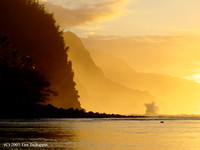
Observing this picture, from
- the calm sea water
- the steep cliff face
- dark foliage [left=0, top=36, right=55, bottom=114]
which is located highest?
the steep cliff face

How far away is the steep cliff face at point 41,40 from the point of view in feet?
458

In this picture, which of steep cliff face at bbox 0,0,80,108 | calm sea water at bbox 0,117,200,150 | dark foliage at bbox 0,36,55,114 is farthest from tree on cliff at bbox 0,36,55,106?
calm sea water at bbox 0,117,200,150

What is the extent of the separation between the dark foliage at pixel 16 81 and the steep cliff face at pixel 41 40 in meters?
15.4

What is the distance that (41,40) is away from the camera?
146750mm

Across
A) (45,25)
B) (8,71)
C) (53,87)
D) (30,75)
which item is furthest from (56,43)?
(8,71)

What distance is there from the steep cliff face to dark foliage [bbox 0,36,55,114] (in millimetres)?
15415

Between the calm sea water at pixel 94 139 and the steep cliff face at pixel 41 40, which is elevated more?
the steep cliff face at pixel 41 40

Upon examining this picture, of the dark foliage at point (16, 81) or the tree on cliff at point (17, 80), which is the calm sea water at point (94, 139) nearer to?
the dark foliage at point (16, 81)

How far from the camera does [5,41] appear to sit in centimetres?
11625

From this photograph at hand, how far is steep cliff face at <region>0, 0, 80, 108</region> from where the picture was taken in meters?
140

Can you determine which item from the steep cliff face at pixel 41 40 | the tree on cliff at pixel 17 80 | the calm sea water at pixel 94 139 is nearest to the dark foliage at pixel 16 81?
the tree on cliff at pixel 17 80

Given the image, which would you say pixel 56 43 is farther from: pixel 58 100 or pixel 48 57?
pixel 58 100

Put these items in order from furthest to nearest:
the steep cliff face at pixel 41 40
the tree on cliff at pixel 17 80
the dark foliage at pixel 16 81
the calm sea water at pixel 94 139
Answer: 1. the steep cliff face at pixel 41 40
2. the tree on cliff at pixel 17 80
3. the dark foliage at pixel 16 81
4. the calm sea water at pixel 94 139

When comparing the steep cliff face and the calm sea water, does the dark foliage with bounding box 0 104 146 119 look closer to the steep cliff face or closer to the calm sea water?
the steep cliff face
